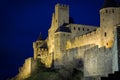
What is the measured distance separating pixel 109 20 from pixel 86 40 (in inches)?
379

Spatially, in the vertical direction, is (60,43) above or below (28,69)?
above

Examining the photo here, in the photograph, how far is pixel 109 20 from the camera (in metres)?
48.6

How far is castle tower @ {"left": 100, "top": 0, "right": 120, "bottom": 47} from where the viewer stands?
47906mm

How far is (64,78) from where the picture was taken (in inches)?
2112

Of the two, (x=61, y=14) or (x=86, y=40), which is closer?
(x=86, y=40)

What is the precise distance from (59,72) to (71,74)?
3.02 metres

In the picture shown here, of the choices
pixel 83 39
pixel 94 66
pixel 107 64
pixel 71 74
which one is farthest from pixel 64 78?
pixel 107 64

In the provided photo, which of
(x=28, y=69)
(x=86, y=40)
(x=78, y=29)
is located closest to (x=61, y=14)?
(x=78, y=29)

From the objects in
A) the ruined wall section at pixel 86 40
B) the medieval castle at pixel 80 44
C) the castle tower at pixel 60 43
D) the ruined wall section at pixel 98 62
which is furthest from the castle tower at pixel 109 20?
the castle tower at pixel 60 43

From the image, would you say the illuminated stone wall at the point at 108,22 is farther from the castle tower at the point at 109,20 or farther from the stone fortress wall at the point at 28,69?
the stone fortress wall at the point at 28,69

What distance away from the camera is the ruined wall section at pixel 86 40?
5297 cm

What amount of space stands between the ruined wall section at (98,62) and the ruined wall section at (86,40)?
8.90 metres

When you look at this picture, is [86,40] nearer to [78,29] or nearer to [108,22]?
[78,29]

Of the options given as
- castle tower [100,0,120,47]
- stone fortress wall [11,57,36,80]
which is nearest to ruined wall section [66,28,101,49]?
castle tower [100,0,120,47]
